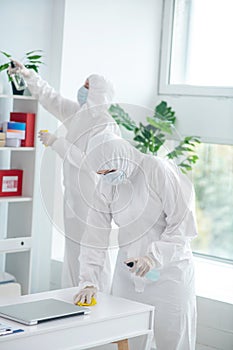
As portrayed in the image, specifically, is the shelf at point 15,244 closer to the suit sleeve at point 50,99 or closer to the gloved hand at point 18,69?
the suit sleeve at point 50,99

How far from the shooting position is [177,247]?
8.65ft

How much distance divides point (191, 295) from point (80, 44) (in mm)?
1697

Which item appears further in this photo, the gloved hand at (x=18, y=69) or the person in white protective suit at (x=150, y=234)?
the gloved hand at (x=18, y=69)

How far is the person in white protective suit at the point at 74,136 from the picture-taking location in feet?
8.72

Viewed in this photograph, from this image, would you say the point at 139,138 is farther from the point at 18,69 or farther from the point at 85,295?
the point at 18,69

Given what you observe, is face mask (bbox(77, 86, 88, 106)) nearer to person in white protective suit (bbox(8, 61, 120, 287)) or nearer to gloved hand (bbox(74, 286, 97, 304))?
person in white protective suit (bbox(8, 61, 120, 287))

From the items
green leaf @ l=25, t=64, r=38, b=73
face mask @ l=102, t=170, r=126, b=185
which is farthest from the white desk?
green leaf @ l=25, t=64, r=38, b=73

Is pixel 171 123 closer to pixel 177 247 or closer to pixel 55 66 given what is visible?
pixel 55 66

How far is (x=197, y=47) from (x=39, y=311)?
94.0 inches

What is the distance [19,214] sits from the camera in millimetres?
3654

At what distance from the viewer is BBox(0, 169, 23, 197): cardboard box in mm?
3484

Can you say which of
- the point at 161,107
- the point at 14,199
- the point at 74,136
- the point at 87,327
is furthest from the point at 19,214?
the point at 87,327

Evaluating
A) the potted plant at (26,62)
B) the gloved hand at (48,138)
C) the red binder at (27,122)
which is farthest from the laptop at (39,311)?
the potted plant at (26,62)

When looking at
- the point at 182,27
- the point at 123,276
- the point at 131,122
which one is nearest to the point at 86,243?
the point at 123,276
